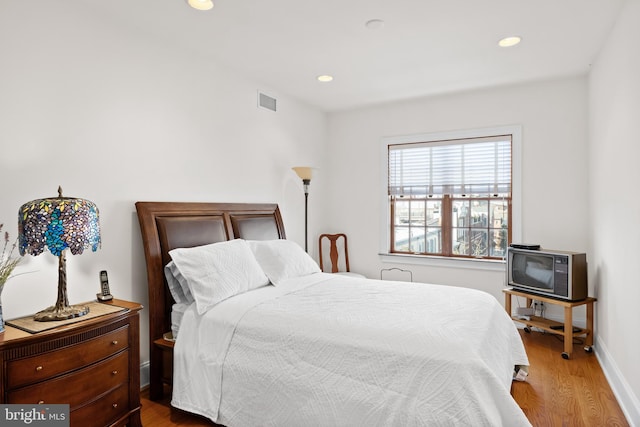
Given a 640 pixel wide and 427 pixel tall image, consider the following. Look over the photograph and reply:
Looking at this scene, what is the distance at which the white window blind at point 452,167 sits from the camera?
4.25 metres

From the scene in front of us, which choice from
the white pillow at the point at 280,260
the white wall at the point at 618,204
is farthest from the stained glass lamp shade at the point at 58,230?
the white wall at the point at 618,204

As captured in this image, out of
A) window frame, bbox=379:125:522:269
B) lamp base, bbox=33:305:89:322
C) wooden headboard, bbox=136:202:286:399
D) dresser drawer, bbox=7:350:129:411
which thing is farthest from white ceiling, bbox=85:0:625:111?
dresser drawer, bbox=7:350:129:411

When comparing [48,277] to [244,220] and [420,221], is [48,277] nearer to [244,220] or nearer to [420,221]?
[244,220]

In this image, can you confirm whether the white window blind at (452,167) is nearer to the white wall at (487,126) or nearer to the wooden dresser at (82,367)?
the white wall at (487,126)

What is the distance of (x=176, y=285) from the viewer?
2.64 m

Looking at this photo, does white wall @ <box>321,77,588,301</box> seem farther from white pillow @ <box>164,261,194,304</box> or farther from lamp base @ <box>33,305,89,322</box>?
lamp base @ <box>33,305,89,322</box>

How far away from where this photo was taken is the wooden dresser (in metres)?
1.67

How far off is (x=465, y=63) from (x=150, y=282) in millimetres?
3236

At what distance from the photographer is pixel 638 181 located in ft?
7.22

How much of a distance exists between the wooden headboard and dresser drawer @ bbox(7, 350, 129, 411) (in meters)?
0.49

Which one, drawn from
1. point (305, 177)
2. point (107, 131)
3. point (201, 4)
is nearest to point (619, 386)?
point (305, 177)

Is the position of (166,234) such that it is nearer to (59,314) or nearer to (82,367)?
(59,314)

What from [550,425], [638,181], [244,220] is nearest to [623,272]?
[638,181]

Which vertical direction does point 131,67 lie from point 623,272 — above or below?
above
